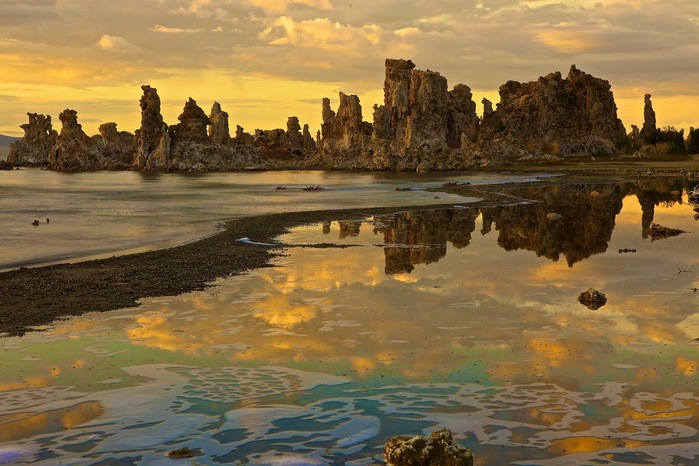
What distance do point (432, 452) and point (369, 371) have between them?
208 inches

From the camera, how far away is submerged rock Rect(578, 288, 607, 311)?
73.8 ft

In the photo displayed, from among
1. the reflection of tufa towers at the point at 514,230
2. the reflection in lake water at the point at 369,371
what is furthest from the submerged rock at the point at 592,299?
the reflection of tufa towers at the point at 514,230

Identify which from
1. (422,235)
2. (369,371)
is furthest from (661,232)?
(369,371)

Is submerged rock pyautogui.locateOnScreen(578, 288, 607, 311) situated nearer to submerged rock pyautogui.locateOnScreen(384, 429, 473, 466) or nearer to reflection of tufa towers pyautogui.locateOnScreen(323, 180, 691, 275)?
reflection of tufa towers pyautogui.locateOnScreen(323, 180, 691, 275)

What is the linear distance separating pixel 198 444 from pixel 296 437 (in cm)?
167

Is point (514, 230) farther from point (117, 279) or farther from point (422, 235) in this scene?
point (117, 279)

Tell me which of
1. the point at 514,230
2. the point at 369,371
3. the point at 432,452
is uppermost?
the point at 514,230

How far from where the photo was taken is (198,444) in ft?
39.6

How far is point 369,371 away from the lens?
15898mm

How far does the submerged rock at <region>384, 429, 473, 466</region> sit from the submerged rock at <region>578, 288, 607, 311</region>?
13.0m

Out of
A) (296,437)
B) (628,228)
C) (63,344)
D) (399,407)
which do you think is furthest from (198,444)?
(628,228)

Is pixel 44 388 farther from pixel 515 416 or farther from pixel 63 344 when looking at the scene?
pixel 515 416

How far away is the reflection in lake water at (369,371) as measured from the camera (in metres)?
12.1

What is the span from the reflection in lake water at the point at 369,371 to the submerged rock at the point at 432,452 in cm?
69
